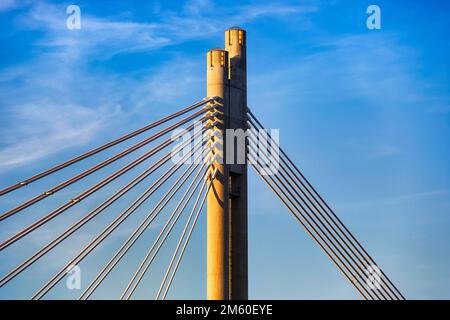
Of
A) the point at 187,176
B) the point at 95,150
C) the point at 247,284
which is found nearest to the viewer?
the point at 95,150

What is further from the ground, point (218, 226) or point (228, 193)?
point (228, 193)

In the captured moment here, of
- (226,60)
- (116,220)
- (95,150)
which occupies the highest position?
(226,60)

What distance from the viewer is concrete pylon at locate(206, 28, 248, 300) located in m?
43.8

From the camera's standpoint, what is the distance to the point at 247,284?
148ft

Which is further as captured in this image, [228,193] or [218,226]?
[228,193]

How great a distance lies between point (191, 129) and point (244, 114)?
342 centimetres

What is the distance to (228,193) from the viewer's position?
44312mm

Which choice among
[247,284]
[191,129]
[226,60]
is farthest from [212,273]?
[226,60]

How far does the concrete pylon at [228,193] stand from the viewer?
4378 centimetres
